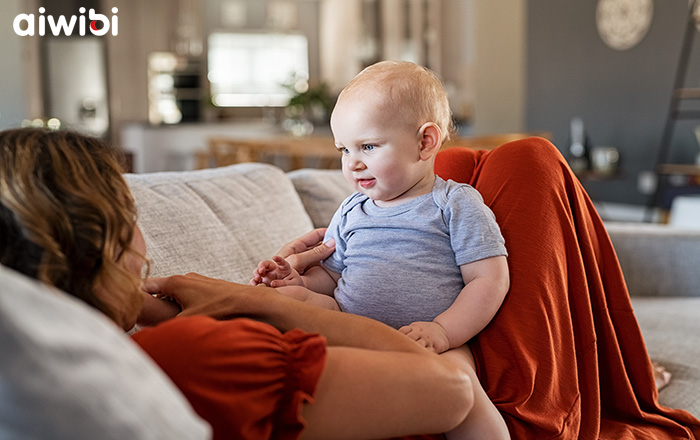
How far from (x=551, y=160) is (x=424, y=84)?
308mm

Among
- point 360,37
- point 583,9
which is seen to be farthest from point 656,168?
point 360,37

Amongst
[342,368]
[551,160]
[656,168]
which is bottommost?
[656,168]

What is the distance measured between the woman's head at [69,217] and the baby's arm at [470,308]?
1.47 ft

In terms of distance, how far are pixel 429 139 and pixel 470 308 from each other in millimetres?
292

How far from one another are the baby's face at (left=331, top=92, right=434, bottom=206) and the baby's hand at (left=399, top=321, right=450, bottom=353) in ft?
0.82

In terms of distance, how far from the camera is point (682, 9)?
582cm

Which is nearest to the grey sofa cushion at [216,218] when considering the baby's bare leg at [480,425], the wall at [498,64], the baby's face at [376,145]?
the baby's face at [376,145]

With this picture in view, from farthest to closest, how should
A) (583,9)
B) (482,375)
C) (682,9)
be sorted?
(583,9), (682,9), (482,375)

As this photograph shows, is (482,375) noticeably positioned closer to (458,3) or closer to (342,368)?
(342,368)

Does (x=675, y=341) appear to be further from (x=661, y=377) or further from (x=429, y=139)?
(x=429, y=139)

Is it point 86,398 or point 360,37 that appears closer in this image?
point 86,398

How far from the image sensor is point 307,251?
134 cm

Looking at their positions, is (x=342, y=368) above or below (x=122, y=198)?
below

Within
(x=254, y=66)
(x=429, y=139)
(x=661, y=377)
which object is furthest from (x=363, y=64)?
(x=429, y=139)
